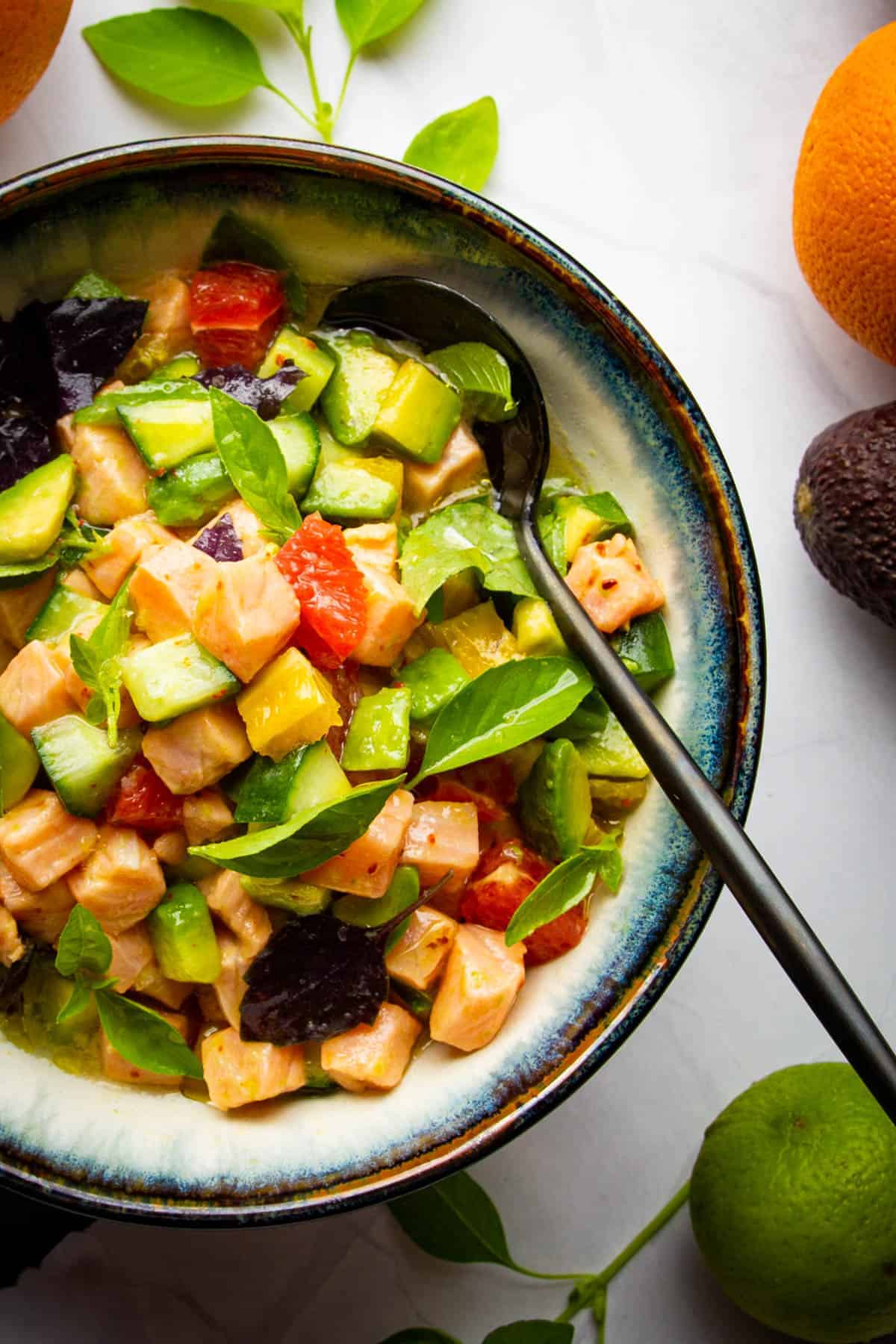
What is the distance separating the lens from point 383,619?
2215mm

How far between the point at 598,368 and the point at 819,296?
76 centimetres

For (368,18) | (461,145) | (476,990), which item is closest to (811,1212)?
(476,990)

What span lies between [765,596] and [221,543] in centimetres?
139

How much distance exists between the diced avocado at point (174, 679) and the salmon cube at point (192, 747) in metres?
0.03

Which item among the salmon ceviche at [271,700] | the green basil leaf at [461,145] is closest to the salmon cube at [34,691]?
the salmon ceviche at [271,700]

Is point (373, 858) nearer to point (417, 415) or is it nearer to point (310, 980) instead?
point (310, 980)

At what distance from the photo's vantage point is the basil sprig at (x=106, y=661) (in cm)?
212

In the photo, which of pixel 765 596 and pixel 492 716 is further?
pixel 765 596

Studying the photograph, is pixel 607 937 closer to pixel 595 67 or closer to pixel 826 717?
pixel 826 717

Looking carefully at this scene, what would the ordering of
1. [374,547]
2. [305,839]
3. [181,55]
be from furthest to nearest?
[181,55] → [374,547] → [305,839]

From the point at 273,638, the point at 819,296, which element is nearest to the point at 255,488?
the point at 273,638

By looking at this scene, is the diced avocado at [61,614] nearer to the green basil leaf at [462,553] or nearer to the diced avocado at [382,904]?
the green basil leaf at [462,553]

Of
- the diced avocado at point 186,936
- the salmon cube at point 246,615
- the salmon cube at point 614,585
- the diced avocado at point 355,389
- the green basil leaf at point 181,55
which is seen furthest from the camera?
the green basil leaf at point 181,55

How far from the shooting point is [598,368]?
238cm
